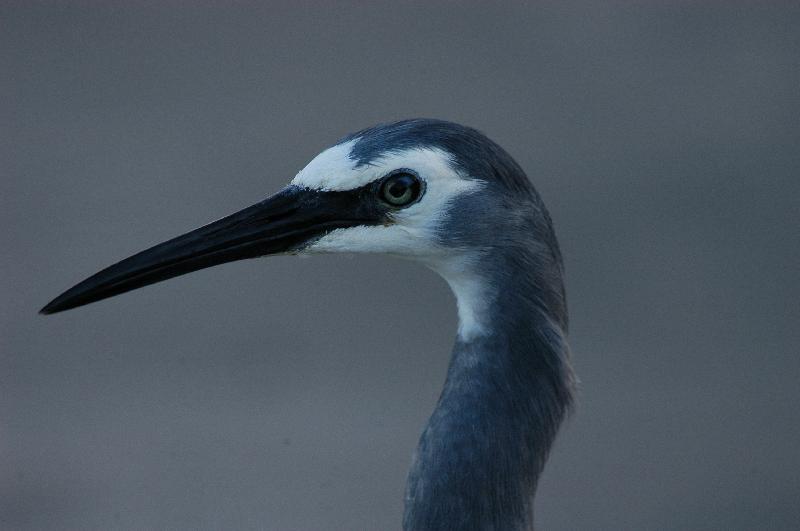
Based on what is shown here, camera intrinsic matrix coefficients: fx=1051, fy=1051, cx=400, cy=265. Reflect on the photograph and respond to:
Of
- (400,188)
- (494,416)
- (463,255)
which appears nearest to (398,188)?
(400,188)

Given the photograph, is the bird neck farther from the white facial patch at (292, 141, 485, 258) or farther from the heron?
the white facial patch at (292, 141, 485, 258)

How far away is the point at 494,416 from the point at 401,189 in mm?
360

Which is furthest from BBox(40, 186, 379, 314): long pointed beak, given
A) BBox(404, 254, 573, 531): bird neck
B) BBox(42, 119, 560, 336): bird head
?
BBox(404, 254, 573, 531): bird neck

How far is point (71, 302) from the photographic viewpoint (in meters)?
1.62

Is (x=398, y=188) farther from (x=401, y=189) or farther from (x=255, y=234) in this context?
(x=255, y=234)

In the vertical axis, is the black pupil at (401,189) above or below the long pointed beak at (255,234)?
above

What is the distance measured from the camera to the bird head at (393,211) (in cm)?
153

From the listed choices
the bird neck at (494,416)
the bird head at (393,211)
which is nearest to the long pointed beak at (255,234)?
the bird head at (393,211)

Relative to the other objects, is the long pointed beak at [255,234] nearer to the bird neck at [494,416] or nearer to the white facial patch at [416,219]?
the white facial patch at [416,219]

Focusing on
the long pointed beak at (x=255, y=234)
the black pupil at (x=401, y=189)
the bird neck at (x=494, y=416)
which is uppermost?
the black pupil at (x=401, y=189)

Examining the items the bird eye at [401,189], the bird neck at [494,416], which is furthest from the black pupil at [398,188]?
the bird neck at [494,416]

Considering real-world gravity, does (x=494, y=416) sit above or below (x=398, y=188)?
below

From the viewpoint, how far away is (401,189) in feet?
5.06

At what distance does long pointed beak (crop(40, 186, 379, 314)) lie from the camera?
5.12ft
